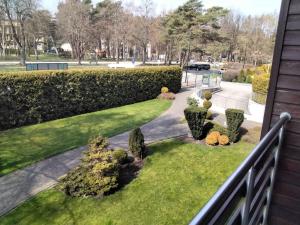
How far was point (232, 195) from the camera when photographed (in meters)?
1.27

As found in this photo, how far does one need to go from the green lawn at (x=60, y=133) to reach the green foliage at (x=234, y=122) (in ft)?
14.1

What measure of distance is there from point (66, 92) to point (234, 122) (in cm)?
858

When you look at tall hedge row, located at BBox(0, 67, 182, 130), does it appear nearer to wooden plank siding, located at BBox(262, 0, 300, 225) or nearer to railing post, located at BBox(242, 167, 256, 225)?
wooden plank siding, located at BBox(262, 0, 300, 225)

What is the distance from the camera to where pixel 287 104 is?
8.68ft

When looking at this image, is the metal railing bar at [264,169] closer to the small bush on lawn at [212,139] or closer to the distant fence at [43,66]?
the small bush on lawn at [212,139]

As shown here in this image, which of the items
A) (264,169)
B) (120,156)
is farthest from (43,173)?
(264,169)

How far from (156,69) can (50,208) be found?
49.9ft

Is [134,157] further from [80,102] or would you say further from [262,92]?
[262,92]

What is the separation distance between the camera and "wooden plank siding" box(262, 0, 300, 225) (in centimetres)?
254

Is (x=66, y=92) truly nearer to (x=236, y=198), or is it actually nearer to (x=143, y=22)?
(x=236, y=198)

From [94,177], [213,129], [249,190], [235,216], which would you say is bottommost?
[94,177]

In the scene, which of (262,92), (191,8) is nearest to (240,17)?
(191,8)

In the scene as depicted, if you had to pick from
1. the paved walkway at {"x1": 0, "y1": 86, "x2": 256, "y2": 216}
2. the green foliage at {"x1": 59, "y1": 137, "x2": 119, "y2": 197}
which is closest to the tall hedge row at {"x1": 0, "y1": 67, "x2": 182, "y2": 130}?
the paved walkway at {"x1": 0, "y1": 86, "x2": 256, "y2": 216}

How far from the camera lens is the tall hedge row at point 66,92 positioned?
447 inches
